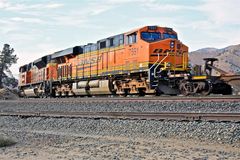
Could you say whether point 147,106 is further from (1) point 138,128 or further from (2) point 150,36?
(2) point 150,36

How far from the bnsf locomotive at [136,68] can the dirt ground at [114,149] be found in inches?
291

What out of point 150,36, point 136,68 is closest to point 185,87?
point 136,68

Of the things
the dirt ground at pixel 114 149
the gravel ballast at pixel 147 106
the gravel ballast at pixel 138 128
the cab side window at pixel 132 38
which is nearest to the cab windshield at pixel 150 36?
the cab side window at pixel 132 38

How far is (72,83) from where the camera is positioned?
26891mm

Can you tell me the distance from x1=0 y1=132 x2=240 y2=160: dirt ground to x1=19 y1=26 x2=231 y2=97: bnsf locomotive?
7380 millimetres

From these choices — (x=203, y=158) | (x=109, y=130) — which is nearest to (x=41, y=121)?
(x=109, y=130)

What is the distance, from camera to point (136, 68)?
19.6 metres

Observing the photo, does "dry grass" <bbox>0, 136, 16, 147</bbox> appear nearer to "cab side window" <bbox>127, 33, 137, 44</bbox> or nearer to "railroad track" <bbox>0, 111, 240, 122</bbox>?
"railroad track" <bbox>0, 111, 240, 122</bbox>

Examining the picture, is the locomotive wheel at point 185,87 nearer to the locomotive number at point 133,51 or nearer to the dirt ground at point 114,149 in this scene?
the locomotive number at point 133,51

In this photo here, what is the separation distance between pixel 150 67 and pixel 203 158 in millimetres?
11798

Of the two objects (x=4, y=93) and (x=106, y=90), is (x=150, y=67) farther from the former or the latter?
(x=4, y=93)

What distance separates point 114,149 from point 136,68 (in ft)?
37.8

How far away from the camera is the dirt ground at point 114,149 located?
7.44 m

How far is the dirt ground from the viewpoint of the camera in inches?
293
